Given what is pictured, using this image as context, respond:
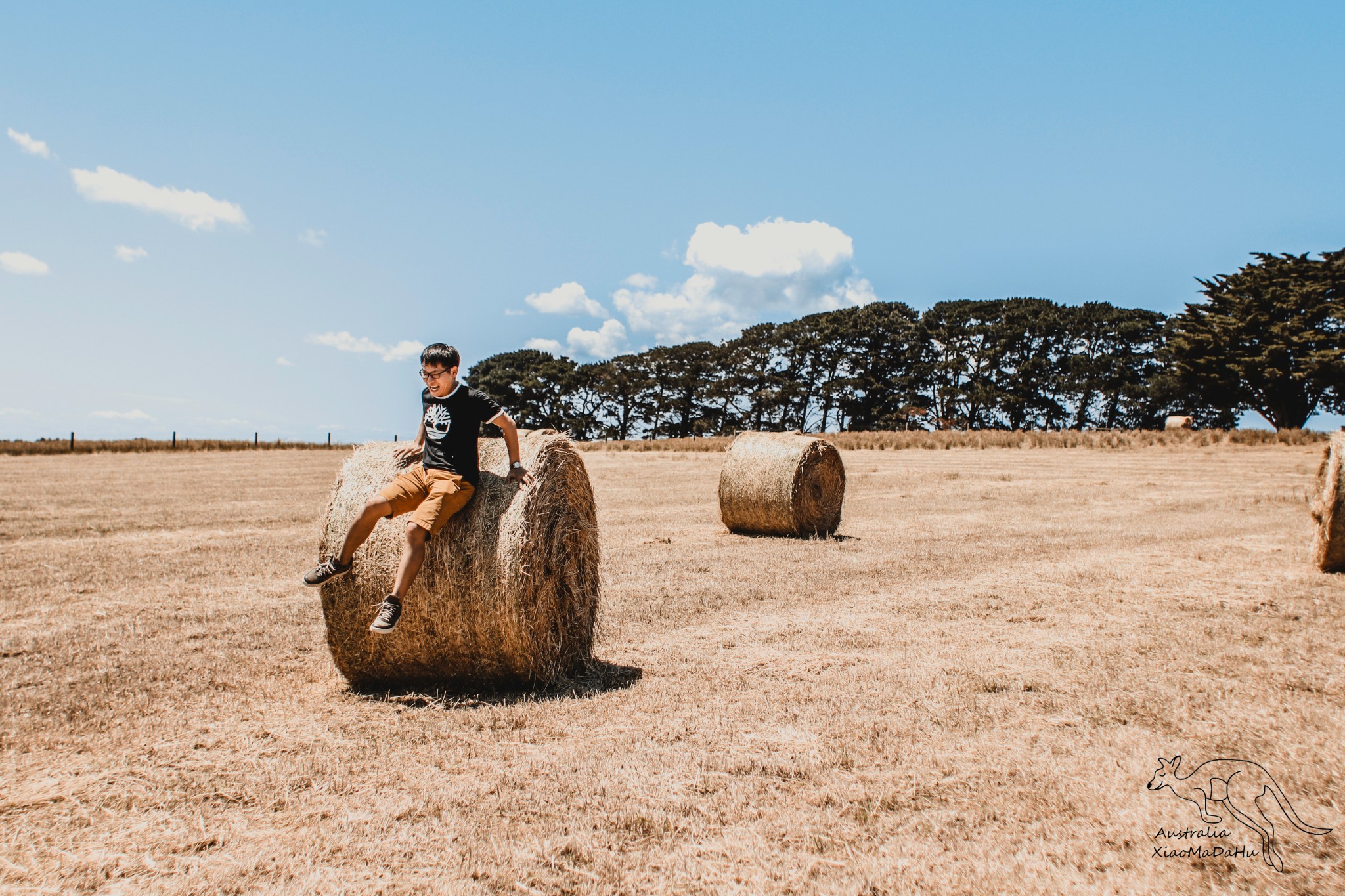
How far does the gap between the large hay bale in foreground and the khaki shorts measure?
10066 mm

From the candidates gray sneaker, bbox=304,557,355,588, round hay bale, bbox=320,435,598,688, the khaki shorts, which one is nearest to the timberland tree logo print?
the khaki shorts

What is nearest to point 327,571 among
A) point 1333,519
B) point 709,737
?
point 709,737

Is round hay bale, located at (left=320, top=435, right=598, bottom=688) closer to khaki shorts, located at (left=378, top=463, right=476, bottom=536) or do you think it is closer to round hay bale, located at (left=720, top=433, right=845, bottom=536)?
khaki shorts, located at (left=378, top=463, right=476, bottom=536)

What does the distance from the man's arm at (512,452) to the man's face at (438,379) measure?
0.42 meters

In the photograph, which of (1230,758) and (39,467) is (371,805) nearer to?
(1230,758)

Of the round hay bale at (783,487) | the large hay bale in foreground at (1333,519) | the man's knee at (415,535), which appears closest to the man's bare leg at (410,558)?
the man's knee at (415,535)

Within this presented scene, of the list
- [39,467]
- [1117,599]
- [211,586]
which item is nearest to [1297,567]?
[1117,599]

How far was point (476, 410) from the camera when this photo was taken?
548 centimetres

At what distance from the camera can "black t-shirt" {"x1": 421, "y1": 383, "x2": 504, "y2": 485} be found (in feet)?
17.7

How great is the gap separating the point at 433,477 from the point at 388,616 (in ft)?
3.09

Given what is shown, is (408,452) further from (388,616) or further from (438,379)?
(388,616)

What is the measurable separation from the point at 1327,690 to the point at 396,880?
5.71 meters

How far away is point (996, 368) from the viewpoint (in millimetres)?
56469

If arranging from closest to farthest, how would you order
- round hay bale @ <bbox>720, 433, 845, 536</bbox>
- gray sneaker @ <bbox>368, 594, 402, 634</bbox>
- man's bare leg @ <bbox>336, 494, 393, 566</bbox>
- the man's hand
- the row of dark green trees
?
gray sneaker @ <bbox>368, 594, 402, 634</bbox>, man's bare leg @ <bbox>336, 494, 393, 566</bbox>, the man's hand, round hay bale @ <bbox>720, 433, 845, 536</bbox>, the row of dark green trees
